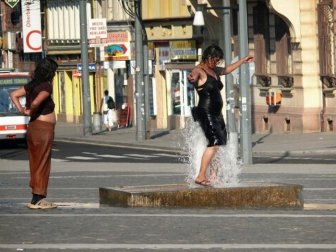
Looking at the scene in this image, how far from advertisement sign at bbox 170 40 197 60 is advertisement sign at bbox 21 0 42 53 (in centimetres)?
1222

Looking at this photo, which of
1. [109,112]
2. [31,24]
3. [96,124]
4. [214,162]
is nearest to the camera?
[214,162]

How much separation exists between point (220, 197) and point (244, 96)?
18245 mm

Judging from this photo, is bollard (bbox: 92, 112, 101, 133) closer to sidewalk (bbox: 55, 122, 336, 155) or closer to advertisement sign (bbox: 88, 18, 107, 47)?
sidewalk (bbox: 55, 122, 336, 155)

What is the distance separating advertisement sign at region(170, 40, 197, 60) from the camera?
6006cm

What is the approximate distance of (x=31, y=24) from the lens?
3123 inches

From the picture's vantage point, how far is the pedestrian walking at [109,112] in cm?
6338

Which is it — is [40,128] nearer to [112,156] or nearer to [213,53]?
[213,53]

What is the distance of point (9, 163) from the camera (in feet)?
119

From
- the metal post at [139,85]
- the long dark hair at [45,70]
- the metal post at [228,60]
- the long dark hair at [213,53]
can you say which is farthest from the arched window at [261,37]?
the long dark hair at [45,70]

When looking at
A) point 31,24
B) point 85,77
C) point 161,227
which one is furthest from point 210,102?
point 31,24

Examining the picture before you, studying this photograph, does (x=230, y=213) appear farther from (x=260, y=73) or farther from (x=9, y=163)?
(x=260, y=73)

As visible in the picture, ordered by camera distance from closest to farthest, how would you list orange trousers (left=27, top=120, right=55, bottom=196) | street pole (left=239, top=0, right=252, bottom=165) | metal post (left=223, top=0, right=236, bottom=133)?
1. orange trousers (left=27, top=120, right=55, bottom=196)
2. street pole (left=239, top=0, right=252, bottom=165)
3. metal post (left=223, top=0, right=236, bottom=133)

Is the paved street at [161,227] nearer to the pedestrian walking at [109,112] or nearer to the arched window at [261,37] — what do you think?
the arched window at [261,37]

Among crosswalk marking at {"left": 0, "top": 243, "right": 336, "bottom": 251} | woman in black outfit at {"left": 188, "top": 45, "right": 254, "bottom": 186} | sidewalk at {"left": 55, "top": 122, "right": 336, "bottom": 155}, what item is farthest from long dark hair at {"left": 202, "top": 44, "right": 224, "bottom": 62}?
sidewalk at {"left": 55, "top": 122, "right": 336, "bottom": 155}
